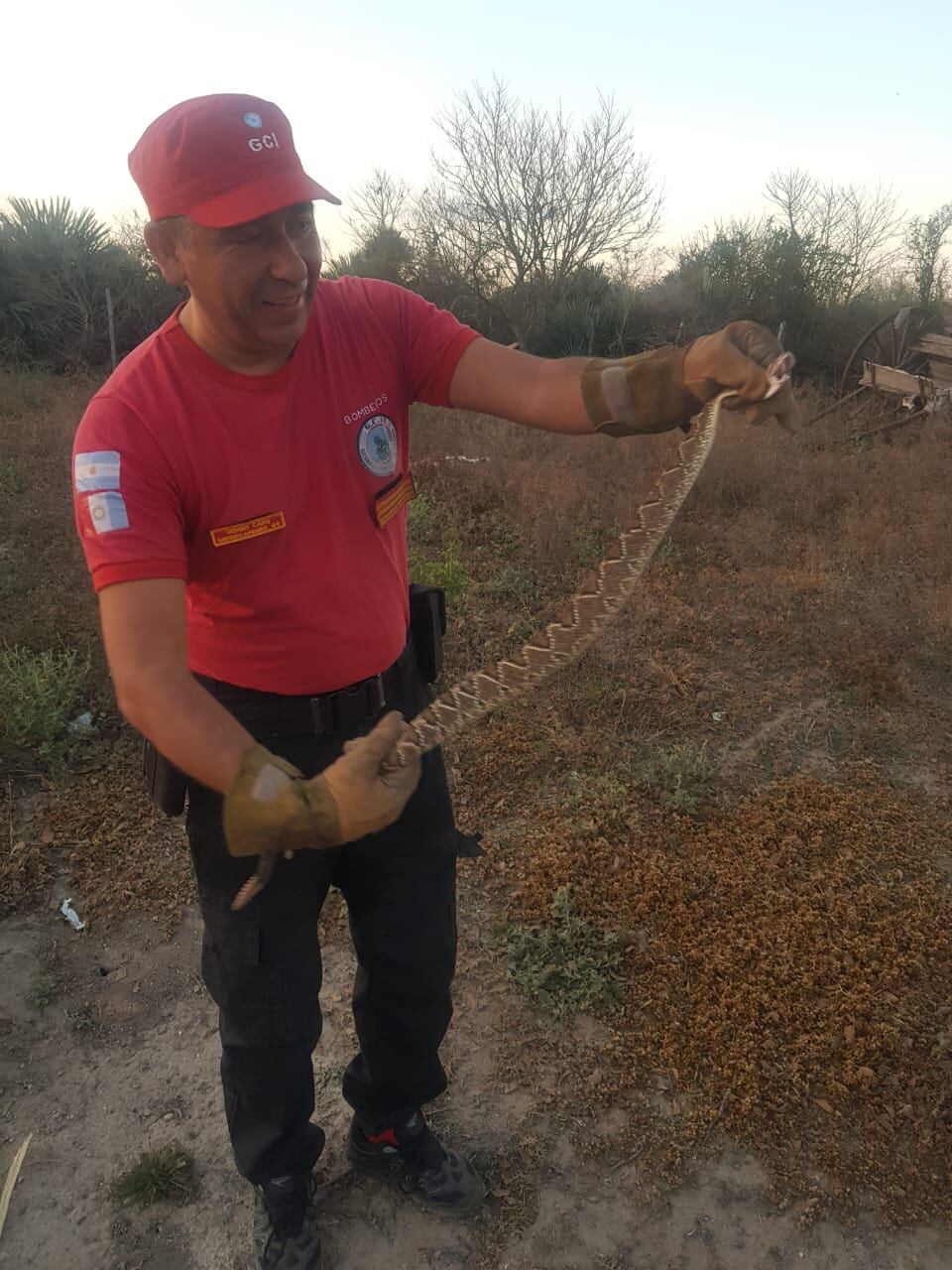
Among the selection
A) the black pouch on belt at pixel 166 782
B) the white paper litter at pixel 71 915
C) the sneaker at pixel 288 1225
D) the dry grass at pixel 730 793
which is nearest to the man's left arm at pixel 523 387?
the black pouch on belt at pixel 166 782

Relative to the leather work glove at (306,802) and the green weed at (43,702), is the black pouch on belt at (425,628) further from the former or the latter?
the green weed at (43,702)

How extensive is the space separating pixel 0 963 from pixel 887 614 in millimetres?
5700

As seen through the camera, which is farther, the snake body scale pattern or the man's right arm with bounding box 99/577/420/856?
the snake body scale pattern

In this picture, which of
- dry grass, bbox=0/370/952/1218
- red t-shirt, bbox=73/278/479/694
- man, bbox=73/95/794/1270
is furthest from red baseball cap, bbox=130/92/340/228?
dry grass, bbox=0/370/952/1218

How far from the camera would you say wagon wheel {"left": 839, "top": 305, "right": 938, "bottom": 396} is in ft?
40.6

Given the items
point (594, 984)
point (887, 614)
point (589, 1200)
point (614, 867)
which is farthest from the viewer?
point (887, 614)

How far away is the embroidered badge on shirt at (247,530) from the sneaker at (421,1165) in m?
1.87

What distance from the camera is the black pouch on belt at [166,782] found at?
81.7 inches

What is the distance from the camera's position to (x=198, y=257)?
1805mm

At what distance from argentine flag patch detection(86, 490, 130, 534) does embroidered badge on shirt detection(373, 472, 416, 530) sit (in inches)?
24.4

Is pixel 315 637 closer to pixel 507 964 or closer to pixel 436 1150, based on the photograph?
pixel 436 1150

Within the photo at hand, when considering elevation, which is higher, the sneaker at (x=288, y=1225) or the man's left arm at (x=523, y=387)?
the man's left arm at (x=523, y=387)

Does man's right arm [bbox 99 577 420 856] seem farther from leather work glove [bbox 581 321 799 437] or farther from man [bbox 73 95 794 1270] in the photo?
leather work glove [bbox 581 321 799 437]

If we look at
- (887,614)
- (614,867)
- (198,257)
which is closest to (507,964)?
(614,867)
